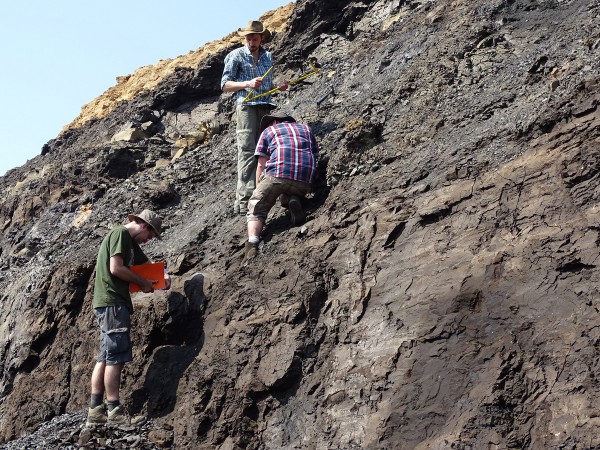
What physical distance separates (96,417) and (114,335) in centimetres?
67

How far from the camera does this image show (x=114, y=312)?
6.80 metres

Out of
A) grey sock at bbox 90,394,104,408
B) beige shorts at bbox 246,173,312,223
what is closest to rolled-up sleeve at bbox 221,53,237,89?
beige shorts at bbox 246,173,312,223

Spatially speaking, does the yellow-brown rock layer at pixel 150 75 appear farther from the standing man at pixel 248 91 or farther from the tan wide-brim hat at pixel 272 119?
the tan wide-brim hat at pixel 272 119

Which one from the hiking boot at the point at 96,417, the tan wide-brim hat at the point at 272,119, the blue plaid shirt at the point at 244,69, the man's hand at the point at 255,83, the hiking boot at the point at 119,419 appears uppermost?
the blue plaid shirt at the point at 244,69

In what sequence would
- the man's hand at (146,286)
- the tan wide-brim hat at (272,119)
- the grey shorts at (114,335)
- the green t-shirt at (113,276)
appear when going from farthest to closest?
the tan wide-brim hat at (272,119)
the man's hand at (146,286)
the green t-shirt at (113,276)
the grey shorts at (114,335)

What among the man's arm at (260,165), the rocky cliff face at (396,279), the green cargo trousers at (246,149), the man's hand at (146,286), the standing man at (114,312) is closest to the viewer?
the rocky cliff face at (396,279)

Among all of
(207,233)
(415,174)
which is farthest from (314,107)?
(415,174)

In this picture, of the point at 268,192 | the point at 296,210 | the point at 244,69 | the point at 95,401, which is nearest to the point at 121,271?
the point at 95,401

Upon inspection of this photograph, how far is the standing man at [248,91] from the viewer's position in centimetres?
853

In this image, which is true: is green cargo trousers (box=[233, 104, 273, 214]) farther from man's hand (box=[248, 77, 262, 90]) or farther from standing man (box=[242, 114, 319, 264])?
standing man (box=[242, 114, 319, 264])

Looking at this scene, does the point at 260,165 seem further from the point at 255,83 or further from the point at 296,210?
the point at 255,83

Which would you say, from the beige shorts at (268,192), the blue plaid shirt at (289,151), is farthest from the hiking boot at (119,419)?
the blue plaid shirt at (289,151)

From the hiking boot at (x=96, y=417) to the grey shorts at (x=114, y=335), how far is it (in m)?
0.37

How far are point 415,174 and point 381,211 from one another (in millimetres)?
516
